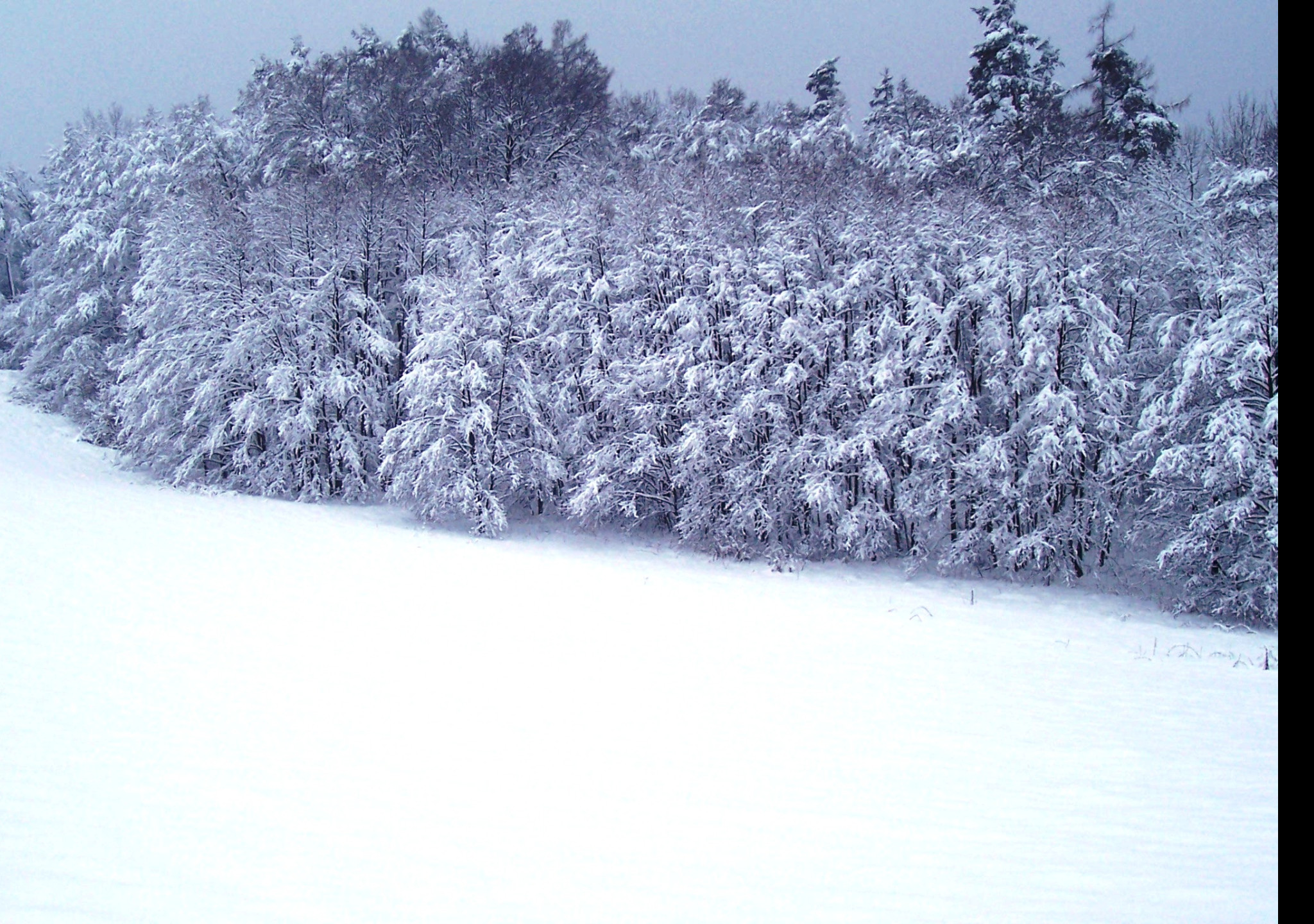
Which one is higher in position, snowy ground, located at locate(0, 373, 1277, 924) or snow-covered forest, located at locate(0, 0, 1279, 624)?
snow-covered forest, located at locate(0, 0, 1279, 624)

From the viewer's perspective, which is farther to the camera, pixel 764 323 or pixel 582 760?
pixel 764 323

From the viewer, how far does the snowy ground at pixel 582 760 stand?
3672 mm

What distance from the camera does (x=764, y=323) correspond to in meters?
17.9

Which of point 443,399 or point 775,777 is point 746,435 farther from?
point 775,777

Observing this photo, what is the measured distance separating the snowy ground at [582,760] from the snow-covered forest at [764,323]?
526 cm

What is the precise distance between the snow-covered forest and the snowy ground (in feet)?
17.3

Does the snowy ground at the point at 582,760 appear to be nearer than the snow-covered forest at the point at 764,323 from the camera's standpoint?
Yes

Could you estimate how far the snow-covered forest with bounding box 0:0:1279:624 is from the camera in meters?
15.7

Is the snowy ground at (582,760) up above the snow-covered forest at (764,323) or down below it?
below

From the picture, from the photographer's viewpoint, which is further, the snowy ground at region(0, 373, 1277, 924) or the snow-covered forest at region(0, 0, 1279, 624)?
the snow-covered forest at region(0, 0, 1279, 624)

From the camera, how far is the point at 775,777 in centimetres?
532

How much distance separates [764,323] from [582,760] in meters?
14.0

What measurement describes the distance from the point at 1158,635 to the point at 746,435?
9106 mm

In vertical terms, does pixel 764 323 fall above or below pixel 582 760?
above
